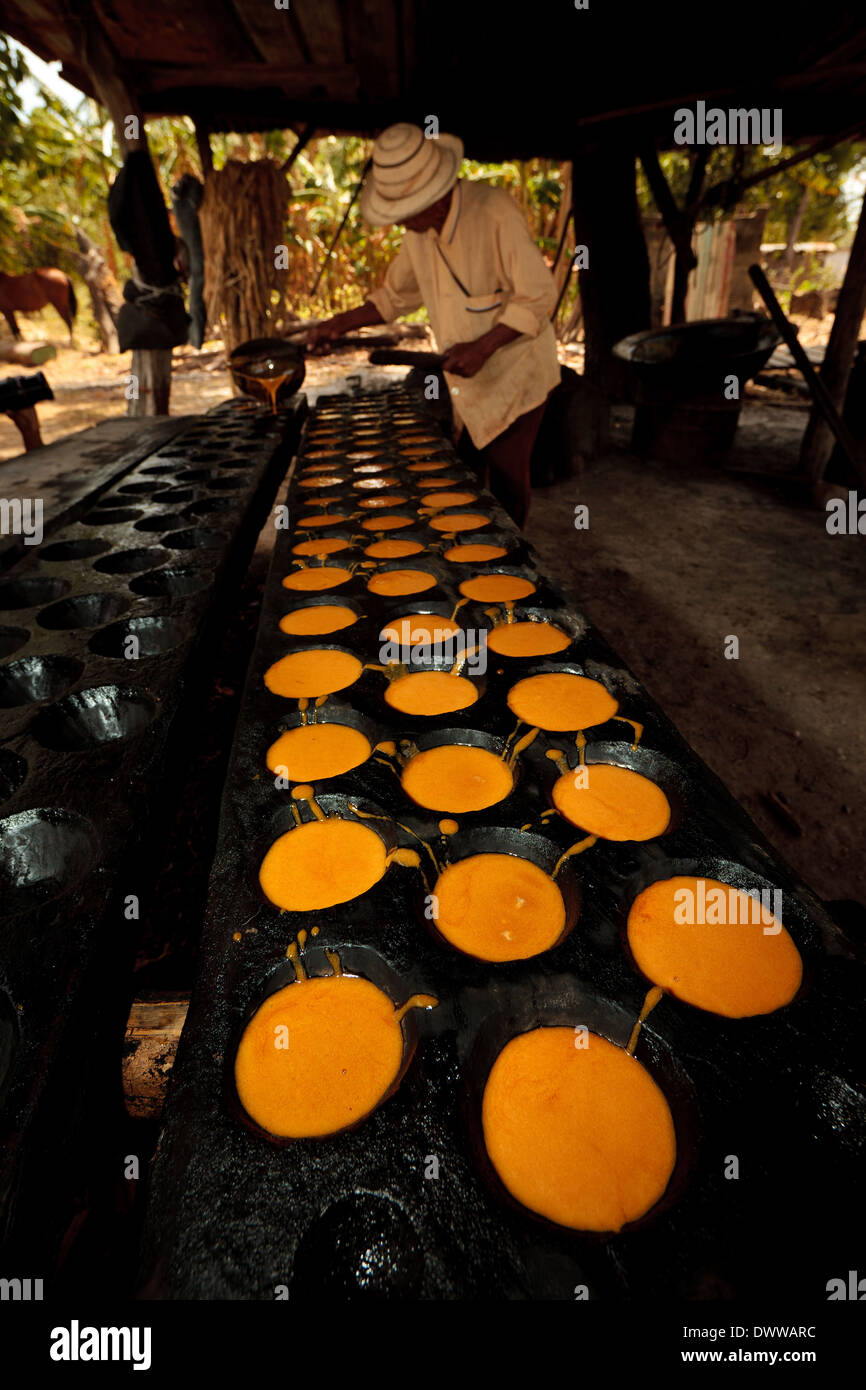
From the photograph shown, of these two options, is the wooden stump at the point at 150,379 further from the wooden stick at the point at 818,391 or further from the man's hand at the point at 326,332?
the wooden stick at the point at 818,391

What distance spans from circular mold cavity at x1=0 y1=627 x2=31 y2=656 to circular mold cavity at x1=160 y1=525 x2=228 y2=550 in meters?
0.74

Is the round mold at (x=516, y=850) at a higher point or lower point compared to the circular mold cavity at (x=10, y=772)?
lower

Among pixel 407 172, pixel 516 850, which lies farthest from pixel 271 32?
pixel 516 850

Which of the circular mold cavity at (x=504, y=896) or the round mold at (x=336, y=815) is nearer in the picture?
the circular mold cavity at (x=504, y=896)

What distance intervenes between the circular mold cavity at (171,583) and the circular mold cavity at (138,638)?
19cm

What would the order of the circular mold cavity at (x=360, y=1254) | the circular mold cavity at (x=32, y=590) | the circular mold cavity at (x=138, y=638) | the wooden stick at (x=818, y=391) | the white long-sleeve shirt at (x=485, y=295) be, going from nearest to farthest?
the circular mold cavity at (x=360, y=1254)
the circular mold cavity at (x=138, y=638)
the circular mold cavity at (x=32, y=590)
the white long-sleeve shirt at (x=485, y=295)
the wooden stick at (x=818, y=391)

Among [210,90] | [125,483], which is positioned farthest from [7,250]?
[125,483]

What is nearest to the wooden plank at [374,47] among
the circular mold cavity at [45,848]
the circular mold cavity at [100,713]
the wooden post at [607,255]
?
the wooden post at [607,255]

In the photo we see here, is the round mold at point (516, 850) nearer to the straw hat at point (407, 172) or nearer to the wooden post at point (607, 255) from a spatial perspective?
the straw hat at point (407, 172)

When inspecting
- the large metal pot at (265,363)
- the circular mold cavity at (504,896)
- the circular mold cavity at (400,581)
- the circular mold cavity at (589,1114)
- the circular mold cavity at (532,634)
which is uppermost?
the large metal pot at (265,363)

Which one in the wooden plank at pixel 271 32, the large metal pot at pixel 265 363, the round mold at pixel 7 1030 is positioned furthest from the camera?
the large metal pot at pixel 265 363

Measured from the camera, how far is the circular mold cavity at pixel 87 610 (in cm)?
209

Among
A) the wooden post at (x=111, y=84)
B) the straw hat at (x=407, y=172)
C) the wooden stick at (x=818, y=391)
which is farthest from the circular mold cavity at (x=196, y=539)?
the wooden stick at (x=818, y=391)

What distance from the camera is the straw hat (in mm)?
3053
